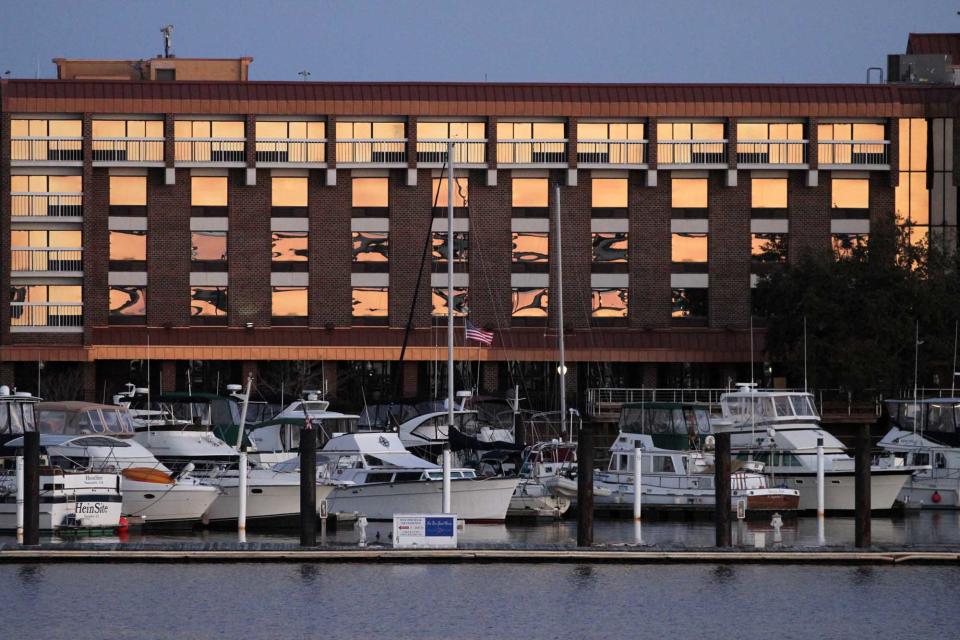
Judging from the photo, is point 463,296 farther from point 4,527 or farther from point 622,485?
point 4,527

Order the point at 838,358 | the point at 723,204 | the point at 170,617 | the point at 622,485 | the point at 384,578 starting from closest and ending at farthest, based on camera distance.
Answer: the point at 170,617 → the point at 384,578 → the point at 622,485 → the point at 838,358 → the point at 723,204

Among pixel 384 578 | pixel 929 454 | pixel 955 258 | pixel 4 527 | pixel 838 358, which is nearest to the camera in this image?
pixel 384 578

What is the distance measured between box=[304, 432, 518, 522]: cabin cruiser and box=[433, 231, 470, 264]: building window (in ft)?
141

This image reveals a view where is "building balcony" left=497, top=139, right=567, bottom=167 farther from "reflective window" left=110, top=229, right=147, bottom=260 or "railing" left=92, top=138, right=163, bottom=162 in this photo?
"reflective window" left=110, top=229, right=147, bottom=260

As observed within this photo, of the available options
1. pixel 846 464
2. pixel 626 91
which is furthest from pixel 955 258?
pixel 846 464

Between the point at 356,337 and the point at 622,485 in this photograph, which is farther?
the point at 356,337

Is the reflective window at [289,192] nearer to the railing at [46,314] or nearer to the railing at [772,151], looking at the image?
the railing at [46,314]

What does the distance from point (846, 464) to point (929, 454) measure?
608 centimetres

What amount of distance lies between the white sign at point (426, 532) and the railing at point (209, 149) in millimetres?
58974

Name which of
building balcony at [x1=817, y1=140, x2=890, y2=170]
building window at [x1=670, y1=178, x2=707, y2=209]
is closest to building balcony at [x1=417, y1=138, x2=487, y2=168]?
building window at [x1=670, y1=178, x2=707, y2=209]

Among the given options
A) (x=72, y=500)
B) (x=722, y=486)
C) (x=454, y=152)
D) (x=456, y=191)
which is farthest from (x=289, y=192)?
(x=722, y=486)

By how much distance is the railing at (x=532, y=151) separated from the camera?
4193 inches

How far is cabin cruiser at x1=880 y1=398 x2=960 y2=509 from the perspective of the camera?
71562 millimetres

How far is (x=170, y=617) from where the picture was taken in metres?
42.1
